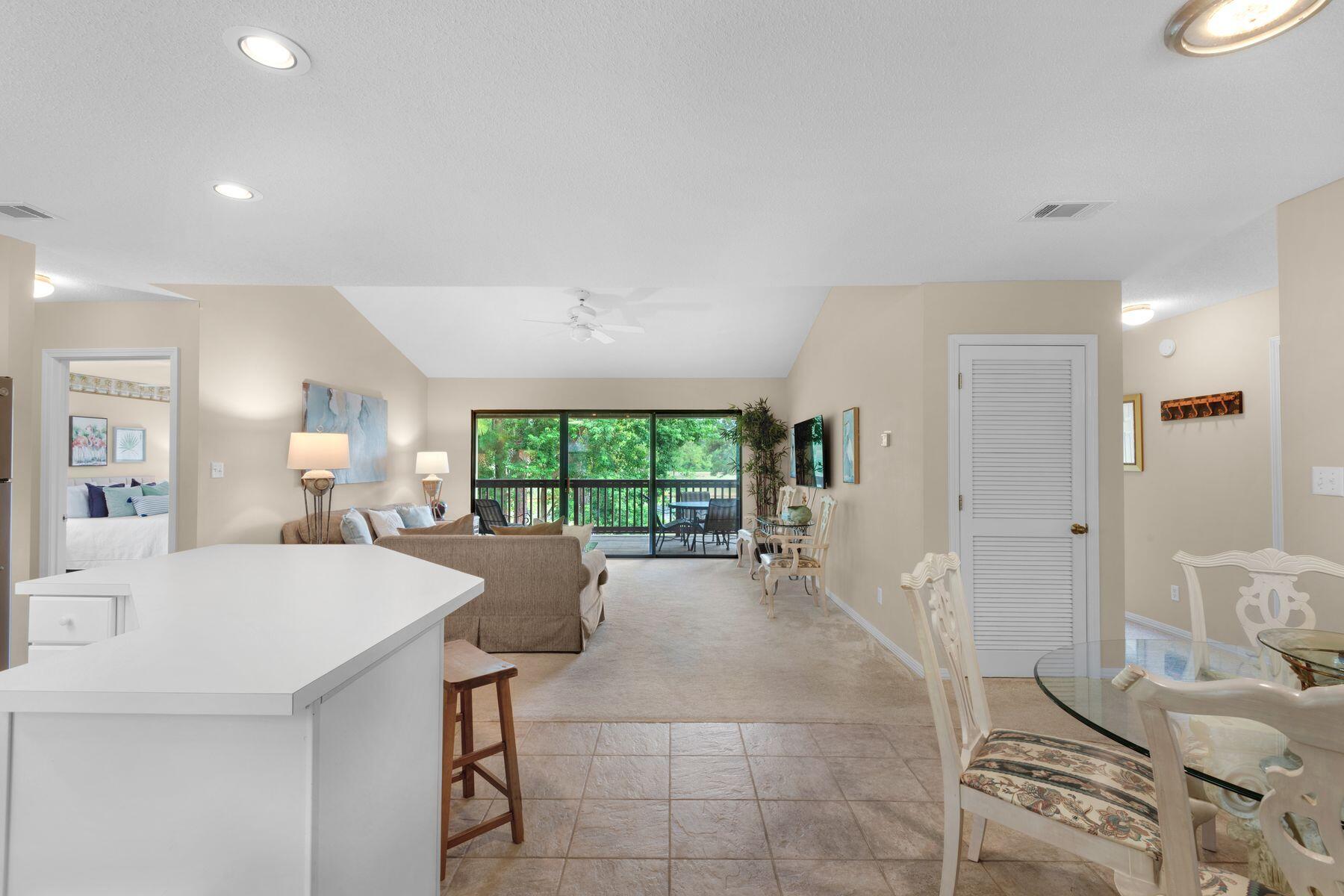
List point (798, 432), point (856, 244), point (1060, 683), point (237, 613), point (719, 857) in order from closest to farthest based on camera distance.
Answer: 1. point (237, 613)
2. point (1060, 683)
3. point (719, 857)
4. point (856, 244)
5. point (798, 432)

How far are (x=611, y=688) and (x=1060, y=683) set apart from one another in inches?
89.7

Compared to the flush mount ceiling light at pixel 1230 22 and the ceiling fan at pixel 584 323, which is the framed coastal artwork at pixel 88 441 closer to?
the ceiling fan at pixel 584 323

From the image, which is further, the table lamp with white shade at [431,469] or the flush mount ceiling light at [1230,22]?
the table lamp with white shade at [431,469]

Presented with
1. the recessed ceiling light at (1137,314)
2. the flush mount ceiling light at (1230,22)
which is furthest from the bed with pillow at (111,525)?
the recessed ceiling light at (1137,314)

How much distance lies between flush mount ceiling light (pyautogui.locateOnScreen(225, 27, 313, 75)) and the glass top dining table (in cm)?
224

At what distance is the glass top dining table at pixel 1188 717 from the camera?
1.21m

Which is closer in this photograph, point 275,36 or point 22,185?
point 275,36

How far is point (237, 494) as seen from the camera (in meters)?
4.37

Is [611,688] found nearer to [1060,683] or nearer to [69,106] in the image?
[1060,683]

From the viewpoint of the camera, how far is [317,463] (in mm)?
4707

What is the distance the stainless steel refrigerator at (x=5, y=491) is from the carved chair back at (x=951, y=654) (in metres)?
3.70

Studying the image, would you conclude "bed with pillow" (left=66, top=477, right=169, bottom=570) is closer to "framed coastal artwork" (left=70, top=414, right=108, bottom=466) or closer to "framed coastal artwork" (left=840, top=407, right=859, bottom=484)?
"framed coastal artwork" (left=70, top=414, right=108, bottom=466)

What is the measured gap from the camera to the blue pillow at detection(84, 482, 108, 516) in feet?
17.9

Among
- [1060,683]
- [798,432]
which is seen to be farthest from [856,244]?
[798,432]
